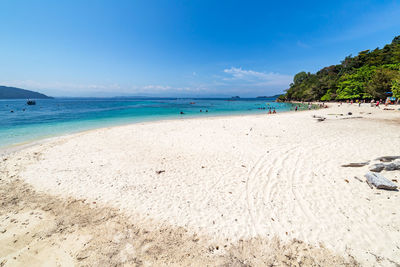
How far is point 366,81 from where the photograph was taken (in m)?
46.2

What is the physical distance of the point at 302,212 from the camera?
4.36 meters

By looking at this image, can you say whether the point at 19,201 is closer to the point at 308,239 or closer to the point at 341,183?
the point at 308,239

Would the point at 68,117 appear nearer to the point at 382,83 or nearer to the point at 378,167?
the point at 378,167

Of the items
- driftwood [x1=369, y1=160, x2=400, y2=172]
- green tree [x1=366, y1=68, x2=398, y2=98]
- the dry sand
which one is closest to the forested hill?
green tree [x1=366, y1=68, x2=398, y2=98]

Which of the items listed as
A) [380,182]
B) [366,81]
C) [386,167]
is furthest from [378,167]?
[366,81]

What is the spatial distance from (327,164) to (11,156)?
60.5ft

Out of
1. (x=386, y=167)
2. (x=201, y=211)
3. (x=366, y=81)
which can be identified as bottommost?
(x=201, y=211)

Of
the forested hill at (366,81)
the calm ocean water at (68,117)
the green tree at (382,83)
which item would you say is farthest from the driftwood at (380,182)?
the green tree at (382,83)

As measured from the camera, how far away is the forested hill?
36197 millimetres

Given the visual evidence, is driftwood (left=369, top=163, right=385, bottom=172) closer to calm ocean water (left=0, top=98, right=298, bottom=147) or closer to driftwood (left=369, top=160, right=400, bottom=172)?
driftwood (left=369, top=160, right=400, bottom=172)

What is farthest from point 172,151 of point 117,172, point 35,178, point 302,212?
point 302,212

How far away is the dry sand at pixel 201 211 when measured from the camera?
10.9ft

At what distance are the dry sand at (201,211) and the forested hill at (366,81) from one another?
28.5m

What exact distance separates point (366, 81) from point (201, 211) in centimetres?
6925
